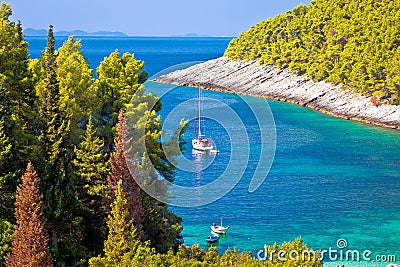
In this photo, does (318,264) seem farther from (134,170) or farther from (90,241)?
(90,241)

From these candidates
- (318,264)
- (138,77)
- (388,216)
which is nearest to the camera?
(318,264)

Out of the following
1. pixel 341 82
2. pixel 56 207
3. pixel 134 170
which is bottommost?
pixel 56 207

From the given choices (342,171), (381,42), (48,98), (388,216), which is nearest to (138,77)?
(48,98)

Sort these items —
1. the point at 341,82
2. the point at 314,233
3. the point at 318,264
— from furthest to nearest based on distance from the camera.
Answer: the point at 341,82, the point at 314,233, the point at 318,264

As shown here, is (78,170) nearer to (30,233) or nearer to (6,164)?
(6,164)

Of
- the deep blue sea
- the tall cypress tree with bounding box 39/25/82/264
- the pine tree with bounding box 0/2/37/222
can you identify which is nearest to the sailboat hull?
the deep blue sea

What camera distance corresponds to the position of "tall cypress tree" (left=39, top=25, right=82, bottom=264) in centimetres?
2439

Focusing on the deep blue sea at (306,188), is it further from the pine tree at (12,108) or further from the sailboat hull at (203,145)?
the pine tree at (12,108)

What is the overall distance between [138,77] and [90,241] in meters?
8.86

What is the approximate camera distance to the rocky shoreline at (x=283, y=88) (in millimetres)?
74438

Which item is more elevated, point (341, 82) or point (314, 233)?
point (341, 82)

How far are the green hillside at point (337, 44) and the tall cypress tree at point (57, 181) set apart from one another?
178 feet

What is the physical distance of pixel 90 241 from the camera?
1086 inches

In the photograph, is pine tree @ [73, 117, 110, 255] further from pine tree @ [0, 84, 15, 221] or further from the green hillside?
the green hillside
